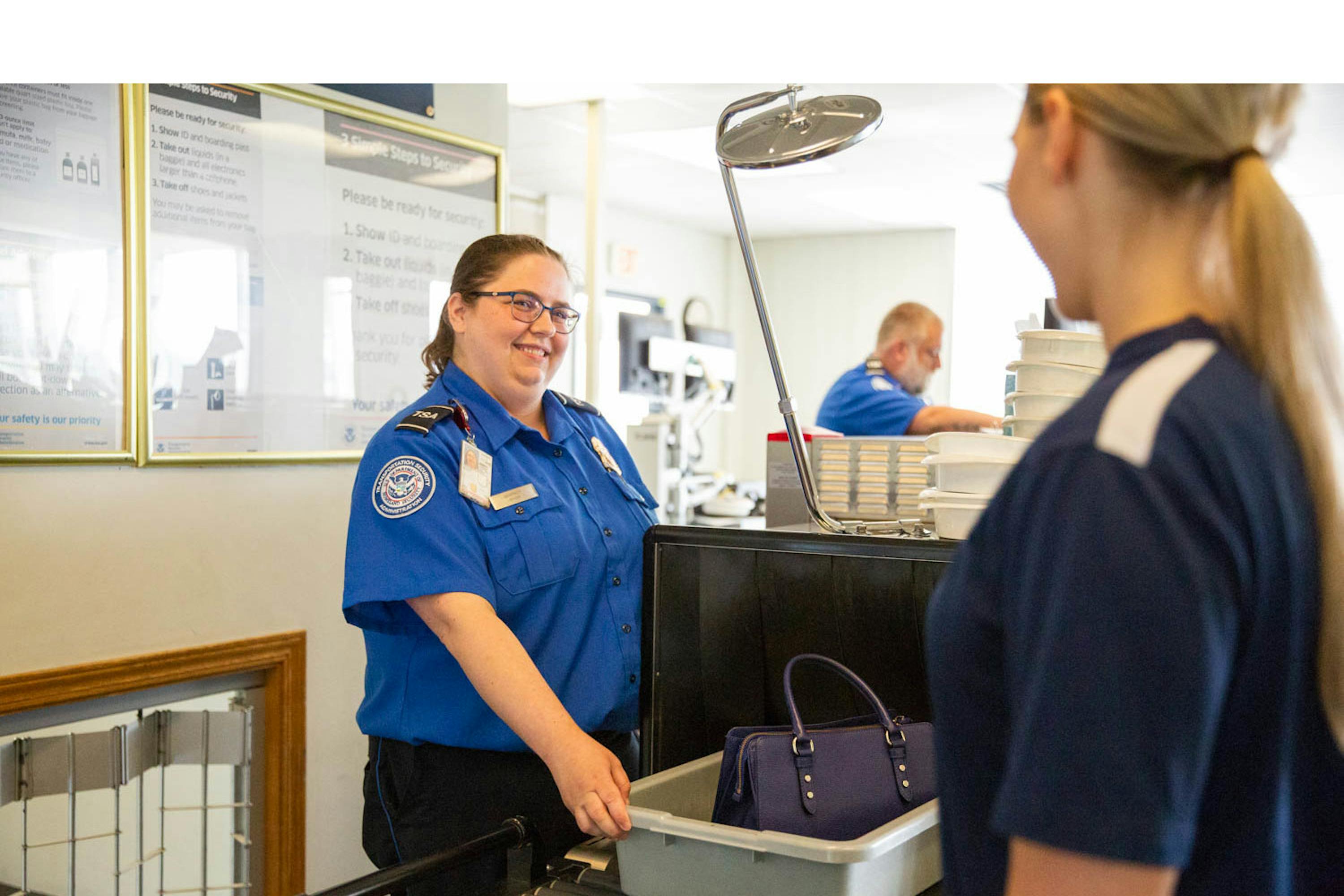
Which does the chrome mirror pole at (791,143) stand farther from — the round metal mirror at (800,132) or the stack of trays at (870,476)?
the stack of trays at (870,476)

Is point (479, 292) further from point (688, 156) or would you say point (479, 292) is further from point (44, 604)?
point (688, 156)

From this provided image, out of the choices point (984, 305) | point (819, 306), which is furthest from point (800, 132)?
point (819, 306)

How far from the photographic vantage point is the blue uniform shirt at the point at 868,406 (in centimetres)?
354

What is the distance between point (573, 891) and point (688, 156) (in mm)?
4596

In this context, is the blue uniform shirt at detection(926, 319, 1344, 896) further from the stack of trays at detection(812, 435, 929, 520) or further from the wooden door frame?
the wooden door frame

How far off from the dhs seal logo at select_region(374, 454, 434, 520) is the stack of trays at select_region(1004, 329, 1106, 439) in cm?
76

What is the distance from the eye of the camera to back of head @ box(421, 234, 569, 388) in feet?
5.56

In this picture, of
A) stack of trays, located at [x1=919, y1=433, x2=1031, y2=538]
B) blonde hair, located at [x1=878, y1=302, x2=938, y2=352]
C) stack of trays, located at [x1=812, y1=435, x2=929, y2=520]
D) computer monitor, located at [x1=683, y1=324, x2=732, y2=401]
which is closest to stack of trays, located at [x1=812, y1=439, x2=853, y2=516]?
stack of trays, located at [x1=812, y1=435, x2=929, y2=520]

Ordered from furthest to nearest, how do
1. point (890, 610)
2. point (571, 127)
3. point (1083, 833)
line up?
point (571, 127)
point (890, 610)
point (1083, 833)

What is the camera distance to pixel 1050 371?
1.45m

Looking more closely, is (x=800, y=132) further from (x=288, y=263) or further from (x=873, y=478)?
(x=288, y=263)

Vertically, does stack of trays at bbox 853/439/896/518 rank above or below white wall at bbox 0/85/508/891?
above
